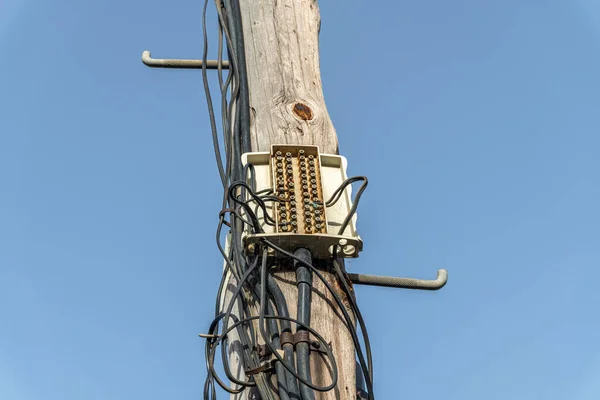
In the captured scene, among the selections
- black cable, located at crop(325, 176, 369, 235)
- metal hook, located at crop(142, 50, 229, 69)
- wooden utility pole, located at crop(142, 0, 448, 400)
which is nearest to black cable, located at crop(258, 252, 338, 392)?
wooden utility pole, located at crop(142, 0, 448, 400)

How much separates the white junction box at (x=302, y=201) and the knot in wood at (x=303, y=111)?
0.17m

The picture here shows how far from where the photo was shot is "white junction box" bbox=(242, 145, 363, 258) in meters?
2.65

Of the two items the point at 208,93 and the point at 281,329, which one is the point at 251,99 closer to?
the point at 208,93

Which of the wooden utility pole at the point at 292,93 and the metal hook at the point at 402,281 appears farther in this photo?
the metal hook at the point at 402,281

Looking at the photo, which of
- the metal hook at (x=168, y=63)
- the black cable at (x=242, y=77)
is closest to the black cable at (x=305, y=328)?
the black cable at (x=242, y=77)

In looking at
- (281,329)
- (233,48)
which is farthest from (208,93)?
(281,329)

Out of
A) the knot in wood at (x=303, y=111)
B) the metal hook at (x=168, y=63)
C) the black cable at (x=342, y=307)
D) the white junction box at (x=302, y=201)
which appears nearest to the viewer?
the black cable at (x=342, y=307)

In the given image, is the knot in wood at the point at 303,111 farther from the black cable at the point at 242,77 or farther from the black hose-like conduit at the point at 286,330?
the black hose-like conduit at the point at 286,330

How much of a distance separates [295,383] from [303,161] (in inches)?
32.1

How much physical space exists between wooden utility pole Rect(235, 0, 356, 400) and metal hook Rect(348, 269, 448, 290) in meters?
0.18

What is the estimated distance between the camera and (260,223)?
8.88ft

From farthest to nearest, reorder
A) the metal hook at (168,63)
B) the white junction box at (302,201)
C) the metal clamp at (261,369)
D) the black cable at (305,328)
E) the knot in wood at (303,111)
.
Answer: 1. the metal hook at (168,63)
2. the knot in wood at (303,111)
3. the white junction box at (302,201)
4. the metal clamp at (261,369)
5. the black cable at (305,328)

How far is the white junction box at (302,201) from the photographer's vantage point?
2.65 m

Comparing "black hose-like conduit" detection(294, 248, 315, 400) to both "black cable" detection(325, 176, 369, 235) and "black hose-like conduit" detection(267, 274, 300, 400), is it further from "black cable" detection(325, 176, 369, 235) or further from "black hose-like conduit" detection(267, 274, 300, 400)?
"black cable" detection(325, 176, 369, 235)
